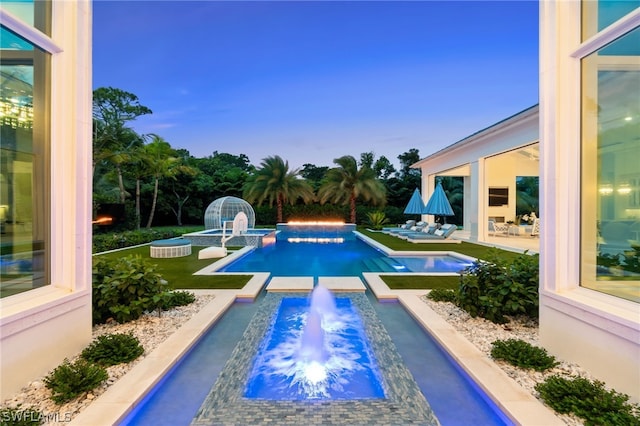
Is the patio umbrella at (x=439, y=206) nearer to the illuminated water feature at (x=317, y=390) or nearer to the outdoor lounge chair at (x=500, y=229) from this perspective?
the outdoor lounge chair at (x=500, y=229)

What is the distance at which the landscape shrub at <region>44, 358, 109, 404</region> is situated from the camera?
2750 mm

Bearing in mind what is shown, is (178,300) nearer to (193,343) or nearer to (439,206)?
(193,343)

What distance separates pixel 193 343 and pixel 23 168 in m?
2.86

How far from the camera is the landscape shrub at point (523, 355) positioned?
3.34m

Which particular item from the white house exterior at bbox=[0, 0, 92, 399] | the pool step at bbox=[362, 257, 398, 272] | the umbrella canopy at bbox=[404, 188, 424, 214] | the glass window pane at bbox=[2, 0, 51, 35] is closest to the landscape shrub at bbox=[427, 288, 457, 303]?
the pool step at bbox=[362, 257, 398, 272]

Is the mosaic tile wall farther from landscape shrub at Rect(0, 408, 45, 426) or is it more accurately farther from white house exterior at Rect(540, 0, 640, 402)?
white house exterior at Rect(540, 0, 640, 402)

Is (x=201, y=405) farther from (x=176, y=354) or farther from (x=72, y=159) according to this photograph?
(x=72, y=159)

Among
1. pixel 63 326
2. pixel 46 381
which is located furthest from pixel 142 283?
pixel 46 381

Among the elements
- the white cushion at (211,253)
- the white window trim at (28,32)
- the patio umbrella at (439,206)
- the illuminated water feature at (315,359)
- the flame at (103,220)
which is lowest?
the illuminated water feature at (315,359)

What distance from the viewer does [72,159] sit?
358cm

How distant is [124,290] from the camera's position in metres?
4.73

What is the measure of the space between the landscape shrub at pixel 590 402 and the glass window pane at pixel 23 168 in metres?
5.37

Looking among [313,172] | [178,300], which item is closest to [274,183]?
[313,172]

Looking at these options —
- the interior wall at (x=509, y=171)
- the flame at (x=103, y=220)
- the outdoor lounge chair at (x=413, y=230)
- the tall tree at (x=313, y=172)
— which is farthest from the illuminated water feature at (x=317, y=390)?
the tall tree at (x=313, y=172)
